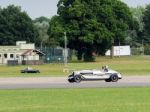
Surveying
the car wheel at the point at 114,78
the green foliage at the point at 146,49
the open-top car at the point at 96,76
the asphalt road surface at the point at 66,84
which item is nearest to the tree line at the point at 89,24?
the green foliage at the point at 146,49

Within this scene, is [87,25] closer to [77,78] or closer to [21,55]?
[21,55]

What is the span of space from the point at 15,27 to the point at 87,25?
58587 millimetres

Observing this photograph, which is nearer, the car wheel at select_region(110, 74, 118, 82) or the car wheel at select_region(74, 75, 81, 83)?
the car wheel at select_region(110, 74, 118, 82)

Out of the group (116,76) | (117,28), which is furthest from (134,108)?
(117,28)

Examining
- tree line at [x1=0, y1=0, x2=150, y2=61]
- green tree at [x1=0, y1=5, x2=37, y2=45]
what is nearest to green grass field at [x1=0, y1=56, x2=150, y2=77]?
tree line at [x1=0, y1=0, x2=150, y2=61]

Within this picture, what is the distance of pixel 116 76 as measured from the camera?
153ft

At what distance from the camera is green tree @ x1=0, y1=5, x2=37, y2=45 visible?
170000 millimetres

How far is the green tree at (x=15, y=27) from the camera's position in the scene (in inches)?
6693

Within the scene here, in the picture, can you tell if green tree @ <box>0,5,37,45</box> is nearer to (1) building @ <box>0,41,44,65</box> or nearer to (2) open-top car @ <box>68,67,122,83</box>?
(1) building @ <box>0,41,44,65</box>

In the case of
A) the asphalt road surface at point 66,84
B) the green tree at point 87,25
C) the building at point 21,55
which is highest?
the green tree at point 87,25

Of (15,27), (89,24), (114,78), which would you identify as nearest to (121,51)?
(15,27)

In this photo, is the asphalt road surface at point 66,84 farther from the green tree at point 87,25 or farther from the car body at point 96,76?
the green tree at point 87,25

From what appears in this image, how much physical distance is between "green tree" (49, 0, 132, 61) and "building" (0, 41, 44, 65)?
5458mm

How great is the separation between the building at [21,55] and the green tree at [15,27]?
42.1m
